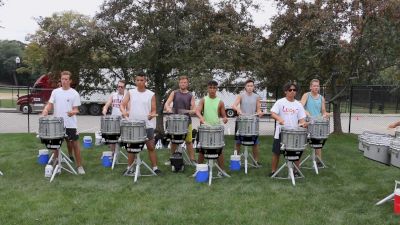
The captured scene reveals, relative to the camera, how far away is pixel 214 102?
8336 mm

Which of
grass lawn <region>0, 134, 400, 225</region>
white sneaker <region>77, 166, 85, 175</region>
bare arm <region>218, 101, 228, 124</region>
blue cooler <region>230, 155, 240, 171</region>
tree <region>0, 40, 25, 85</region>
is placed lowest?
grass lawn <region>0, 134, 400, 225</region>

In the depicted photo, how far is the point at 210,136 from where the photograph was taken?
25.1 ft

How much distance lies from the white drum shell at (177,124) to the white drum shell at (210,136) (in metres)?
0.86

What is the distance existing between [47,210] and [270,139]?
931 centimetres

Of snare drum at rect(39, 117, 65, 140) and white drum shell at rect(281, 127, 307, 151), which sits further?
snare drum at rect(39, 117, 65, 140)

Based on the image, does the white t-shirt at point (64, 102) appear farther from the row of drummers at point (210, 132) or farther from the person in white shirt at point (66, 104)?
the row of drummers at point (210, 132)

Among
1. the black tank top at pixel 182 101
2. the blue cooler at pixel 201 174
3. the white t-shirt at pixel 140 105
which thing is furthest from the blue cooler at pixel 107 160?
the blue cooler at pixel 201 174

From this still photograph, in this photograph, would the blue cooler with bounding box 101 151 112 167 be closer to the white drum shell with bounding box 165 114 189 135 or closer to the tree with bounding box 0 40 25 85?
the white drum shell with bounding box 165 114 189 135

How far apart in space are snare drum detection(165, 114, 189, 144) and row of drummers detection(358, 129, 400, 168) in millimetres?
3244

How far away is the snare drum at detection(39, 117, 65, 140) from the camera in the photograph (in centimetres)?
776

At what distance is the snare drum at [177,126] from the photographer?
8461 millimetres

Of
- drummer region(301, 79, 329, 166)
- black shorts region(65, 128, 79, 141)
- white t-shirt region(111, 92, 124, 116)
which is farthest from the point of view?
white t-shirt region(111, 92, 124, 116)

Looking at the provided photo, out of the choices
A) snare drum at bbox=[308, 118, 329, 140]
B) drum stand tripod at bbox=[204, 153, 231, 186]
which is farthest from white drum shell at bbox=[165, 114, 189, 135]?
snare drum at bbox=[308, 118, 329, 140]

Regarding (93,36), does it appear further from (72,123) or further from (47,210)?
(47,210)
